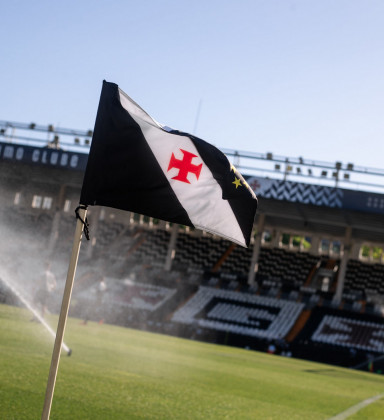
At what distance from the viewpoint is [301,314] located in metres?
33.7

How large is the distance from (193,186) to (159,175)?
338 mm

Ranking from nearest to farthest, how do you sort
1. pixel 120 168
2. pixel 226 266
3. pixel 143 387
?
pixel 120 168 → pixel 143 387 → pixel 226 266

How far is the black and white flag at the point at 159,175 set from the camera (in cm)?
448

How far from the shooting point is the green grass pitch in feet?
22.2

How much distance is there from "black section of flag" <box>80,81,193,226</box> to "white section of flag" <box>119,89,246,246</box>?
61 mm

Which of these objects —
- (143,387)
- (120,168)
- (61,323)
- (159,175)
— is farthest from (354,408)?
(61,323)

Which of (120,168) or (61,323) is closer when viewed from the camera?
(61,323)

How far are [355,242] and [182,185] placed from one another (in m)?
43.0

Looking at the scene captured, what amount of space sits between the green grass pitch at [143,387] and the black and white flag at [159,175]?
2.23m

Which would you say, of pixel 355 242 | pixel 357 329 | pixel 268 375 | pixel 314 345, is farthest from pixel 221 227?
pixel 355 242

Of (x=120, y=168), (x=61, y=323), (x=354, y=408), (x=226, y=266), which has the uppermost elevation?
(x=120, y=168)

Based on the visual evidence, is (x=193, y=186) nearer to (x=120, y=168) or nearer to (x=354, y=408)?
(x=120, y=168)

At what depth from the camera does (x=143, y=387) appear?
8.70 meters

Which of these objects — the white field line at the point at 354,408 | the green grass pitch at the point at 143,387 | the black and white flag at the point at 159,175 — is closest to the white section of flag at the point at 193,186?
the black and white flag at the point at 159,175
